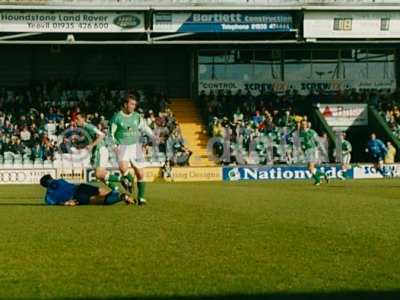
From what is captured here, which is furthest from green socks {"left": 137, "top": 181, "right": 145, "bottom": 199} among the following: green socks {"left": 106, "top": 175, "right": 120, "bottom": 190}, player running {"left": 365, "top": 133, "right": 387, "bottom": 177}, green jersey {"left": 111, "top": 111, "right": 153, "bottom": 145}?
player running {"left": 365, "top": 133, "right": 387, "bottom": 177}

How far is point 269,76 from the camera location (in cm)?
4331

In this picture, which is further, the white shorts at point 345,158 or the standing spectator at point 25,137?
the white shorts at point 345,158

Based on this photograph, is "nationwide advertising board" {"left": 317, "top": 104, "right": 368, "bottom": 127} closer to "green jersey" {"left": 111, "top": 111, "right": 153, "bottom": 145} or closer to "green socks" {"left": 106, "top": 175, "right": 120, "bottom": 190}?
"green socks" {"left": 106, "top": 175, "right": 120, "bottom": 190}

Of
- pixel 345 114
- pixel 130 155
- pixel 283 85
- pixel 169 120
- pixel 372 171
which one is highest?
pixel 283 85

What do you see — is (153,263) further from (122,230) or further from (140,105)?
(140,105)

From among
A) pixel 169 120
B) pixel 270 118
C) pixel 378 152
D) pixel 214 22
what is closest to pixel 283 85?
pixel 270 118

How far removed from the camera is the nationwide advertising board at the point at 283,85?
4300 cm

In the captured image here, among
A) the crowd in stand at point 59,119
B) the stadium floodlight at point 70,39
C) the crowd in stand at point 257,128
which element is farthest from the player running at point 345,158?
the stadium floodlight at point 70,39

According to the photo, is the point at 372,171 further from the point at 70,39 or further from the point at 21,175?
the point at 21,175

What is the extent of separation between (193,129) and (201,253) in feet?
103

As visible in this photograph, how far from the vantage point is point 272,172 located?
34969 millimetres

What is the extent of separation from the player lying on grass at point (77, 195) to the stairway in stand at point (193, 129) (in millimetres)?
20036

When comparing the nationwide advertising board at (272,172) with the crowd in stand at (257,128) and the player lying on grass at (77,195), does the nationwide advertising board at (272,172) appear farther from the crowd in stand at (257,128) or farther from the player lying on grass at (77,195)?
Answer: the player lying on grass at (77,195)

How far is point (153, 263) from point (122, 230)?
2947 millimetres
